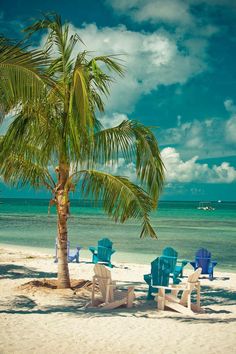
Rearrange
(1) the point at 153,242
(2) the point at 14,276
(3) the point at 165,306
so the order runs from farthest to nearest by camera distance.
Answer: (1) the point at 153,242
(2) the point at 14,276
(3) the point at 165,306

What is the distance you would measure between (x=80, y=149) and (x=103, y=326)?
11.0 feet

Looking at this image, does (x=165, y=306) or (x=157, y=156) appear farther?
(x=157, y=156)

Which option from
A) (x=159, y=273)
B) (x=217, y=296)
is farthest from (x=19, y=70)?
(x=217, y=296)

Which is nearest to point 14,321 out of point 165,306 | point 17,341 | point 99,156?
point 17,341

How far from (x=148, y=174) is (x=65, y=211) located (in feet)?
6.31

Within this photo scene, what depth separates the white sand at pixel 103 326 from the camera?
238 inches

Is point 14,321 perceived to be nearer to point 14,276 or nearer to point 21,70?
point 21,70

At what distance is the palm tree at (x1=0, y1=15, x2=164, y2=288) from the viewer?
8758 mm

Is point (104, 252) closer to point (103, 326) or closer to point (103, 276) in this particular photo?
point (103, 276)

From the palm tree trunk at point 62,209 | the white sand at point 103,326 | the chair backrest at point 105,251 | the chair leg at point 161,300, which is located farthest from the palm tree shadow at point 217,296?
the chair backrest at point 105,251

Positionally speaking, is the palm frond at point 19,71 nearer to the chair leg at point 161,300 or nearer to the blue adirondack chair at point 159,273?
the chair leg at point 161,300

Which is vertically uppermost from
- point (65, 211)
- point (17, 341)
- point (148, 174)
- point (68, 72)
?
A: point (68, 72)

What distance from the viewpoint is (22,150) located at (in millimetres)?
9391

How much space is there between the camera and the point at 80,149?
8.88m
